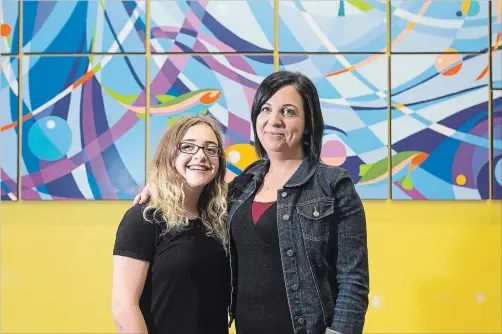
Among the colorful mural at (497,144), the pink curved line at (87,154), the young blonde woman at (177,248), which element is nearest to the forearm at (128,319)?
the young blonde woman at (177,248)

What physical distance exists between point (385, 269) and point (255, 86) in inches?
43.4

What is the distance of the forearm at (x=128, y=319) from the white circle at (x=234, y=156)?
1128mm

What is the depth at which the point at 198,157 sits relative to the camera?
5.08 feet

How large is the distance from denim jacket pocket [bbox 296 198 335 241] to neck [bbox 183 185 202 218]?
0.36 m

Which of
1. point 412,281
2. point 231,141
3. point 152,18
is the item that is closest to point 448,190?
point 412,281

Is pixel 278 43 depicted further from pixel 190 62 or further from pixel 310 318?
pixel 310 318

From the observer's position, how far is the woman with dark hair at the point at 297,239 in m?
1.43

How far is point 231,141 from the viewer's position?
95.7 inches

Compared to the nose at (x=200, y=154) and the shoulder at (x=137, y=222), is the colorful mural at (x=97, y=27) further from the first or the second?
Answer: the shoulder at (x=137, y=222)

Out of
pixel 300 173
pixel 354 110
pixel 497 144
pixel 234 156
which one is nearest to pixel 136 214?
pixel 300 173

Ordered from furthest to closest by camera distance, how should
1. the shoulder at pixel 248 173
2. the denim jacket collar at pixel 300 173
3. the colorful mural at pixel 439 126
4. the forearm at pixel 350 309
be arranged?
A: the colorful mural at pixel 439 126
the shoulder at pixel 248 173
the denim jacket collar at pixel 300 173
the forearm at pixel 350 309

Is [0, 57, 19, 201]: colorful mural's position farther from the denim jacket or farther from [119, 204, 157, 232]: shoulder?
the denim jacket

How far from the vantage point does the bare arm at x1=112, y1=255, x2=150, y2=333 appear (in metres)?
1.41

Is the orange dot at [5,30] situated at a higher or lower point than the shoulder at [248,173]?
higher
